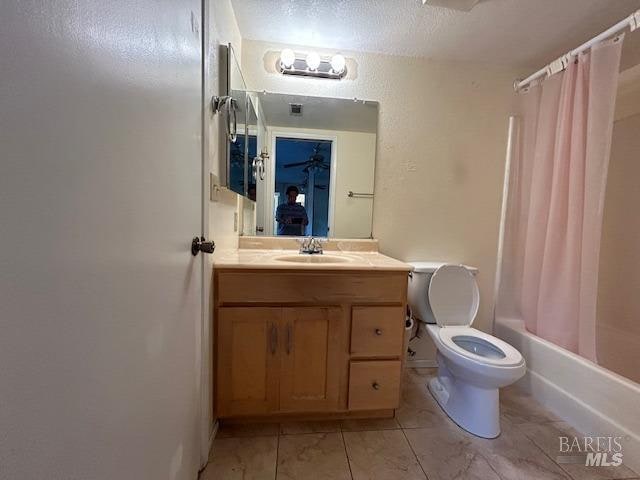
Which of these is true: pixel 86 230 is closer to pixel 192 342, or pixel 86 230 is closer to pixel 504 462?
pixel 192 342

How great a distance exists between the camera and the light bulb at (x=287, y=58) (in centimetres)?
171

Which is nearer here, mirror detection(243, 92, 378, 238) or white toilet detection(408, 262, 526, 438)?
white toilet detection(408, 262, 526, 438)

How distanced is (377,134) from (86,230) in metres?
1.78

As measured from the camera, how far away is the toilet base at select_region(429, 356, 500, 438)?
139cm

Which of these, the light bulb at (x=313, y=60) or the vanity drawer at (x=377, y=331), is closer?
the vanity drawer at (x=377, y=331)

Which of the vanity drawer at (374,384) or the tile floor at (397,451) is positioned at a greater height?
the vanity drawer at (374,384)

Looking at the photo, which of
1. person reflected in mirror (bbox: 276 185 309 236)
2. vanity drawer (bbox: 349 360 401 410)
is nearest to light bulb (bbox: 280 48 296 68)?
person reflected in mirror (bbox: 276 185 309 236)

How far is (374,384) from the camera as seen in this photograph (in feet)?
4.58

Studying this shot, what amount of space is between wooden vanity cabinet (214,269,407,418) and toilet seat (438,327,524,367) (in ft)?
1.00

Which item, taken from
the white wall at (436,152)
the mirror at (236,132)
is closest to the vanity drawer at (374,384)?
the white wall at (436,152)

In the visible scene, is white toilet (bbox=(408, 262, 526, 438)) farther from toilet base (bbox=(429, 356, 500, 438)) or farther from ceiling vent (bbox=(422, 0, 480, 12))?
ceiling vent (bbox=(422, 0, 480, 12))

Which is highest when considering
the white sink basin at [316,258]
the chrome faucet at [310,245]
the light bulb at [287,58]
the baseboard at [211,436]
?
the light bulb at [287,58]

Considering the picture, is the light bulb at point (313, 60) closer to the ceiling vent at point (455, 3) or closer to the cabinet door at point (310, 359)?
the ceiling vent at point (455, 3)

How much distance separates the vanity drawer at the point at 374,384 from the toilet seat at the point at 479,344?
0.33 metres
